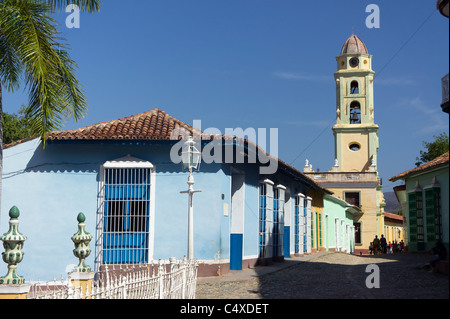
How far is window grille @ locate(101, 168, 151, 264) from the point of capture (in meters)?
11.7

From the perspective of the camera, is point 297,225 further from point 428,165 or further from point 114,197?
point 428,165

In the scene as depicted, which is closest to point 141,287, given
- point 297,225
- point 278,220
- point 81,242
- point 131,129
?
point 81,242

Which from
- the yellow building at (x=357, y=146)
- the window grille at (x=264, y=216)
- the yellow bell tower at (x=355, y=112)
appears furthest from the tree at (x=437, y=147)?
the yellow bell tower at (x=355, y=112)

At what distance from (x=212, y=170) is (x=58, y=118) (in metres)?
3.44

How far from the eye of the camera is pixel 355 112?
40.3 meters

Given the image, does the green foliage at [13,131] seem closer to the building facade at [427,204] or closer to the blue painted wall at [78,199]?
the blue painted wall at [78,199]

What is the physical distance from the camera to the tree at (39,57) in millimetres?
8992

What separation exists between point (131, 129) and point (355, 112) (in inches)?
1196

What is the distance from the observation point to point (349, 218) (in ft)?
113

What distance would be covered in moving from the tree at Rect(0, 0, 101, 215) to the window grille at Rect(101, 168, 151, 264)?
6.74ft
